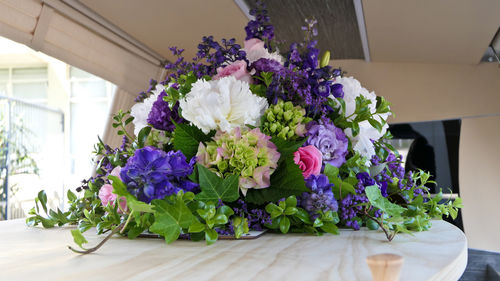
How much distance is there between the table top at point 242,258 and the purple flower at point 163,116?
0.21m

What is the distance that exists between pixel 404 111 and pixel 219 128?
3460mm

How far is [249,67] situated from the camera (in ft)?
2.69

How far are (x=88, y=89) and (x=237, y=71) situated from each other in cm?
623

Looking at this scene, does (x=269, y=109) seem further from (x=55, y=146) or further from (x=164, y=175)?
(x=55, y=146)

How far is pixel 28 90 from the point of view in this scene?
7.46 m

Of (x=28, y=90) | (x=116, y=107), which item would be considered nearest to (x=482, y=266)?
(x=116, y=107)

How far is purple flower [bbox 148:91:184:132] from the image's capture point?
79cm

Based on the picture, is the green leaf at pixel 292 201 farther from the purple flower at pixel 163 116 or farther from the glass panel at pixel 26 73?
the glass panel at pixel 26 73

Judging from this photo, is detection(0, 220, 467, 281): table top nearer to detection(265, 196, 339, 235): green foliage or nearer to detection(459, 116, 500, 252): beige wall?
detection(265, 196, 339, 235): green foliage

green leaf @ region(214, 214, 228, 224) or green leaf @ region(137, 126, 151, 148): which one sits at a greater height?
green leaf @ region(137, 126, 151, 148)

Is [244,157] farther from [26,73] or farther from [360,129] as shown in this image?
[26,73]

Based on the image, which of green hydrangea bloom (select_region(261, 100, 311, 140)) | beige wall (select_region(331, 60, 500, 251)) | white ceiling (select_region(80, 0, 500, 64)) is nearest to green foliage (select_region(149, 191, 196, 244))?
green hydrangea bloom (select_region(261, 100, 311, 140))

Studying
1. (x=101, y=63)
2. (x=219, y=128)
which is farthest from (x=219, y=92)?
Answer: (x=101, y=63)

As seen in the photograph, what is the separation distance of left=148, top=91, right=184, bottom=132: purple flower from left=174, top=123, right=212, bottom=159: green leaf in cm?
7
